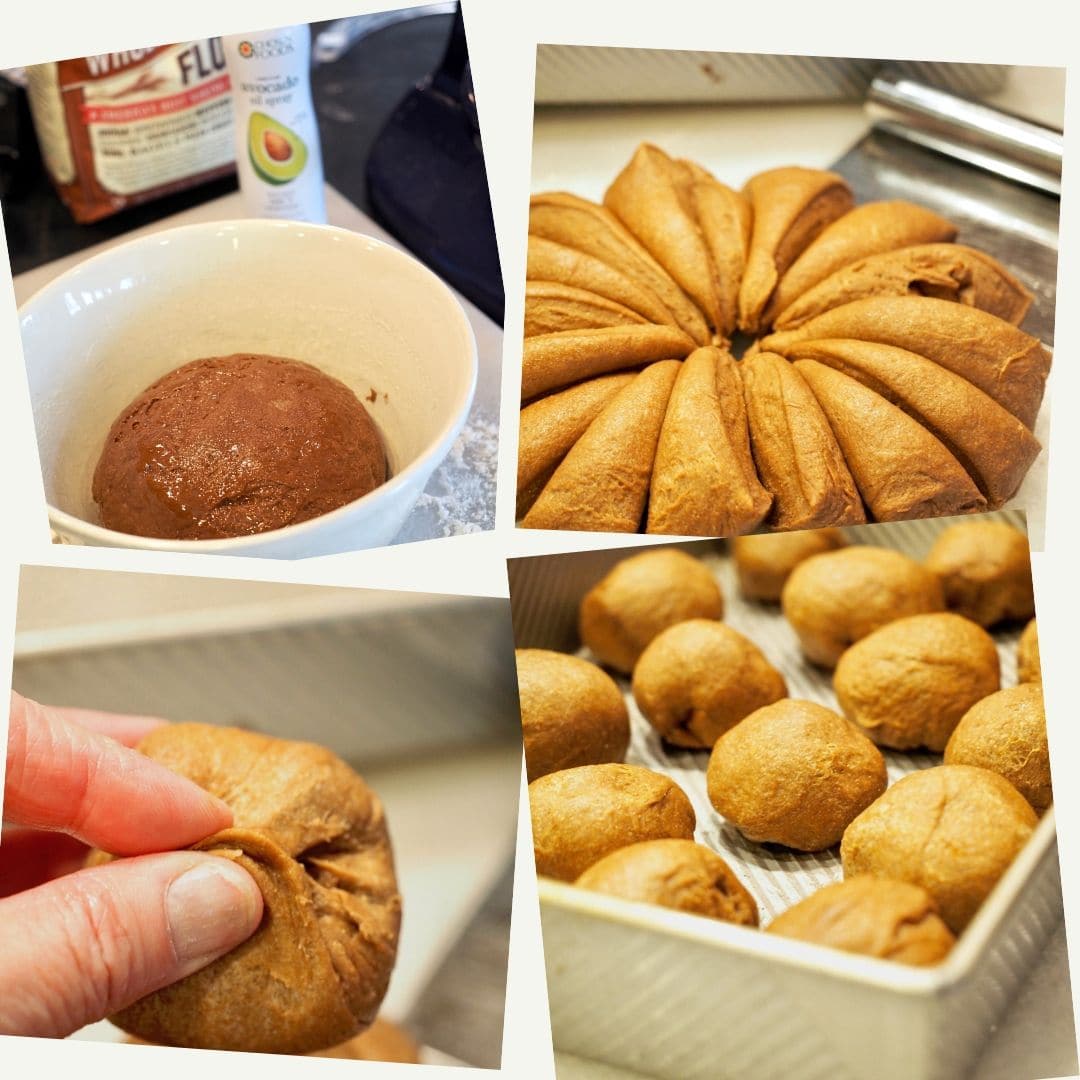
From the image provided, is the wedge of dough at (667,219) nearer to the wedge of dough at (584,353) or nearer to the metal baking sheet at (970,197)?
the wedge of dough at (584,353)

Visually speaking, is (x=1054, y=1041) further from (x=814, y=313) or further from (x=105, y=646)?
(x=105, y=646)

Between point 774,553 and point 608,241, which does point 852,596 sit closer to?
point 774,553

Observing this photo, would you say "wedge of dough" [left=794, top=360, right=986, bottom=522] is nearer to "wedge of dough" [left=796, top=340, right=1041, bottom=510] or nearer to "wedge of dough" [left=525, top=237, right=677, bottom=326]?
"wedge of dough" [left=796, top=340, right=1041, bottom=510]

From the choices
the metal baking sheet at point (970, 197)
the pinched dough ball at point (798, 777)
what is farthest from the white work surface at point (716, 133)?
the pinched dough ball at point (798, 777)

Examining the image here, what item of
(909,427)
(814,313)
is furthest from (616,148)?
(909,427)

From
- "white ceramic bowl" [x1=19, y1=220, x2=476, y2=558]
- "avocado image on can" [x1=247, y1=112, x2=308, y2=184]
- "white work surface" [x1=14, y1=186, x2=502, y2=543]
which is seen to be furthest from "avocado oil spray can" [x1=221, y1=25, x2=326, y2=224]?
"white ceramic bowl" [x1=19, y1=220, x2=476, y2=558]
